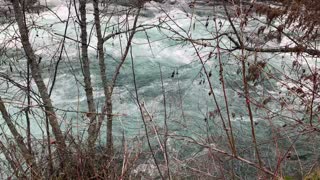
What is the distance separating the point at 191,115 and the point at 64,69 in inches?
116

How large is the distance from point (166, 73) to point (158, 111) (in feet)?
6.34

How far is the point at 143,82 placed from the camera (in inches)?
329

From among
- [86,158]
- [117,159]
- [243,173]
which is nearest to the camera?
[86,158]

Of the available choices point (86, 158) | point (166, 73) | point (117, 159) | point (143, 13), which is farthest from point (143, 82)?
point (86, 158)

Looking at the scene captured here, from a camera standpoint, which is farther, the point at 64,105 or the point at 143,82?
the point at 143,82

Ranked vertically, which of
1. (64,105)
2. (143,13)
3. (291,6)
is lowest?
(64,105)

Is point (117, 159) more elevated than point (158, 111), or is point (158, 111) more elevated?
point (117, 159)

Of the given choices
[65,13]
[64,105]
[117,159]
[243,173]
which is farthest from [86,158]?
[65,13]

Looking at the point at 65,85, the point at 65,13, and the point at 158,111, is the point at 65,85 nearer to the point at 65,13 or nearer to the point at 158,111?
the point at 158,111

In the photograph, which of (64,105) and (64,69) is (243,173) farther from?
(64,69)

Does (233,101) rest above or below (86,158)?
below

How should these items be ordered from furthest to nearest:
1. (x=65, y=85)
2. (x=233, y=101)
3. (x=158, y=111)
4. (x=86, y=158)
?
1. (x=65, y=85)
2. (x=233, y=101)
3. (x=158, y=111)
4. (x=86, y=158)

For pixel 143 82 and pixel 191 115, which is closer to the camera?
pixel 191 115

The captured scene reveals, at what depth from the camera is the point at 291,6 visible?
16.7ft
